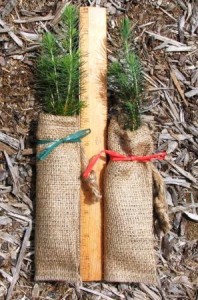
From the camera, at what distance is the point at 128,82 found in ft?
6.45

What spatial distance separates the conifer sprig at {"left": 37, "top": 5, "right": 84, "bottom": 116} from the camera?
1.94 meters

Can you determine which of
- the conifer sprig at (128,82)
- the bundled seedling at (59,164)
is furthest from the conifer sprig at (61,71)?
the conifer sprig at (128,82)

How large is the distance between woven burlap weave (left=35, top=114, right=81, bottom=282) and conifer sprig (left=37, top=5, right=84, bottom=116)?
0.05 metres

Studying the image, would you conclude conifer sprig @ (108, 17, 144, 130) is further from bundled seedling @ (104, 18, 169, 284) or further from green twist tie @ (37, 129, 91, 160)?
green twist tie @ (37, 129, 91, 160)

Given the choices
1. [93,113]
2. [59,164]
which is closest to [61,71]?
[93,113]

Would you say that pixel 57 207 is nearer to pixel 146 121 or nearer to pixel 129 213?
pixel 129 213

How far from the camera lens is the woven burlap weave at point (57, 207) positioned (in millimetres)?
1915

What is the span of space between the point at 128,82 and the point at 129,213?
1.35 ft

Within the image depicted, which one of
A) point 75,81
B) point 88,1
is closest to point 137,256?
point 75,81

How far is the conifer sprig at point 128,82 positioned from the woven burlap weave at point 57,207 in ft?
0.61

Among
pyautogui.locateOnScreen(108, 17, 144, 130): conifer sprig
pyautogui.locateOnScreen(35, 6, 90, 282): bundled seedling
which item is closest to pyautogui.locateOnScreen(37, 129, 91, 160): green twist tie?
pyautogui.locateOnScreen(35, 6, 90, 282): bundled seedling

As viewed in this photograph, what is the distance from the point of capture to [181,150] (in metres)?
2.05

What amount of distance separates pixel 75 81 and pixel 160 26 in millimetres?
365

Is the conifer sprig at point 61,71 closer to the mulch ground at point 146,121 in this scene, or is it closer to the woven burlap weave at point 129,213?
the mulch ground at point 146,121
